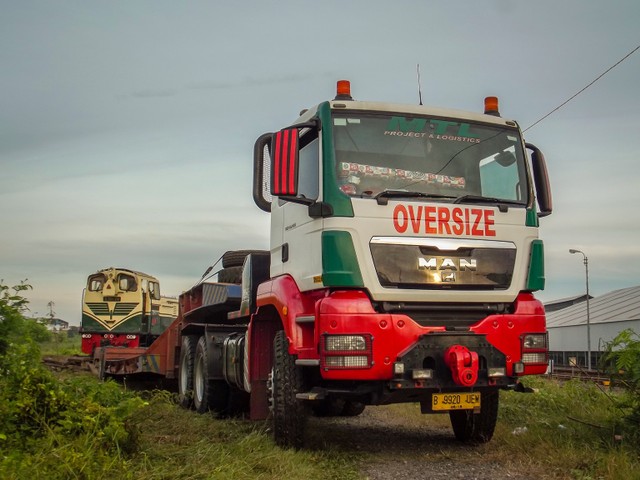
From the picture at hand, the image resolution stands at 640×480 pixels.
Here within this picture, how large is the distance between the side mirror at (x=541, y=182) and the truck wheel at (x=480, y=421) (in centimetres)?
189

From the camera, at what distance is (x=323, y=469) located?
6.44m

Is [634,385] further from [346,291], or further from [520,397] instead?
[520,397]

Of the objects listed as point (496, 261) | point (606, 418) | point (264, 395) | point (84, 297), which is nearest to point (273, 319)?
point (264, 395)

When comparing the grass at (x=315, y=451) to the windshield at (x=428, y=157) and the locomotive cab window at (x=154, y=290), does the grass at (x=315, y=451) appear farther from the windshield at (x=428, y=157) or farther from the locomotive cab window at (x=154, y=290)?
the locomotive cab window at (x=154, y=290)

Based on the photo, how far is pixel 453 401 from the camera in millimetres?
6609

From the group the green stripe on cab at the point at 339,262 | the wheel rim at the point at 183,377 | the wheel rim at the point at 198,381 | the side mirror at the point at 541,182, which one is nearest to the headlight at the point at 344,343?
the green stripe on cab at the point at 339,262

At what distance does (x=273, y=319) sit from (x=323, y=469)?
1.95 m

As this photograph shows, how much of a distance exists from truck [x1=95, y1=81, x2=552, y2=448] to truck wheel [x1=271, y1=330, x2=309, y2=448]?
11mm

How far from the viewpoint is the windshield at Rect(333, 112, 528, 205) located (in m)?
6.80

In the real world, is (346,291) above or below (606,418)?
above

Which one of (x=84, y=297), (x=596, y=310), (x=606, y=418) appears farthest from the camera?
(x=596, y=310)

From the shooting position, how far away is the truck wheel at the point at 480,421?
24.8ft

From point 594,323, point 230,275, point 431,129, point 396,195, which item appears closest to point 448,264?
point 396,195

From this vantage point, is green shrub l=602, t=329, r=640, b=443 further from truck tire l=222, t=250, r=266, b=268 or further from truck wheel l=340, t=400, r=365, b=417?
truck tire l=222, t=250, r=266, b=268
